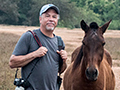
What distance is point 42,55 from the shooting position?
8.73 feet

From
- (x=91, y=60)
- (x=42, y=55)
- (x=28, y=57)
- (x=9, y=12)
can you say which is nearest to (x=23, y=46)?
(x=28, y=57)

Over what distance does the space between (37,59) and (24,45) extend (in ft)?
0.79

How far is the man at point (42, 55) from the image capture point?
8.71 feet

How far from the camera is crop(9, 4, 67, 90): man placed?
8.71ft

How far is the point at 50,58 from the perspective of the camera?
9.23 feet

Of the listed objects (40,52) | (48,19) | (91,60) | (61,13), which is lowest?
(91,60)

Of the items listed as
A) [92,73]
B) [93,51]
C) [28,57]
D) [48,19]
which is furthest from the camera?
[93,51]

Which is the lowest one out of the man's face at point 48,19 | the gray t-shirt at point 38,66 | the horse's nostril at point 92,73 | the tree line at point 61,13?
the horse's nostril at point 92,73

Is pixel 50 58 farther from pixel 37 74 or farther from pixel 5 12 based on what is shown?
pixel 5 12

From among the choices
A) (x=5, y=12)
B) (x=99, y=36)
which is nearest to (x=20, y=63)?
(x=99, y=36)

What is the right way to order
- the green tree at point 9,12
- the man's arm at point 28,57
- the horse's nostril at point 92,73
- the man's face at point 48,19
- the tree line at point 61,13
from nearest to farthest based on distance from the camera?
the man's arm at point 28,57, the man's face at point 48,19, the horse's nostril at point 92,73, the tree line at point 61,13, the green tree at point 9,12

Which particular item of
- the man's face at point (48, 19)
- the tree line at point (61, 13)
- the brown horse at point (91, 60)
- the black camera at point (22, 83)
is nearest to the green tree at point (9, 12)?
the tree line at point (61, 13)

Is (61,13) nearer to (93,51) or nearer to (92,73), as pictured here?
(93,51)

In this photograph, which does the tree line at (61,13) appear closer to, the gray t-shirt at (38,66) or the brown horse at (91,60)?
the brown horse at (91,60)
